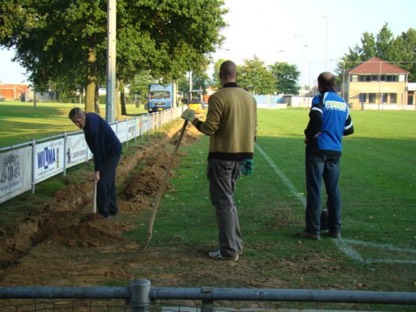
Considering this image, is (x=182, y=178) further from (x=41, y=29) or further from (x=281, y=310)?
(x=41, y=29)

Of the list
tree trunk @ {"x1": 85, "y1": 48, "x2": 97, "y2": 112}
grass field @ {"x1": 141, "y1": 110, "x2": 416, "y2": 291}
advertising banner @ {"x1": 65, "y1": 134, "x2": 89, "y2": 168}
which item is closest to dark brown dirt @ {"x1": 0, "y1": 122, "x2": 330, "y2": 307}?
grass field @ {"x1": 141, "y1": 110, "x2": 416, "y2": 291}

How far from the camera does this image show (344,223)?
340 inches

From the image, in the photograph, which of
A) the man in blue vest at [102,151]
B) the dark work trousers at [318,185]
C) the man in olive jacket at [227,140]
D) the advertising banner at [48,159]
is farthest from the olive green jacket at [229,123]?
the advertising banner at [48,159]

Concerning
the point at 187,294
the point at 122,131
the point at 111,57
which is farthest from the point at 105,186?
the point at 122,131

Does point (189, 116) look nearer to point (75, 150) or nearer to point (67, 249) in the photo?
point (67, 249)

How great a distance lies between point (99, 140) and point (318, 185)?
3373 mm

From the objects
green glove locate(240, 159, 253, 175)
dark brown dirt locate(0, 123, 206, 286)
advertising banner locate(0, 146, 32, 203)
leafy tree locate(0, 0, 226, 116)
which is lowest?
dark brown dirt locate(0, 123, 206, 286)

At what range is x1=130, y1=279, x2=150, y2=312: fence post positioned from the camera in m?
2.65

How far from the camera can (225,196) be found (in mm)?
6355

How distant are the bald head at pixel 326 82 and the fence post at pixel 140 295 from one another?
5.27 m

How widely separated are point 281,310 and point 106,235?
3.39m

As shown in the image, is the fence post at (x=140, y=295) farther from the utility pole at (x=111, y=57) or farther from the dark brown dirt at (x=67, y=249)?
the utility pole at (x=111, y=57)

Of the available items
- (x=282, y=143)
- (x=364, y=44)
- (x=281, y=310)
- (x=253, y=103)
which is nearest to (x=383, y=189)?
(x=253, y=103)

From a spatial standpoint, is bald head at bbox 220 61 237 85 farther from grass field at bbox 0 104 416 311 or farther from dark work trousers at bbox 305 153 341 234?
grass field at bbox 0 104 416 311
